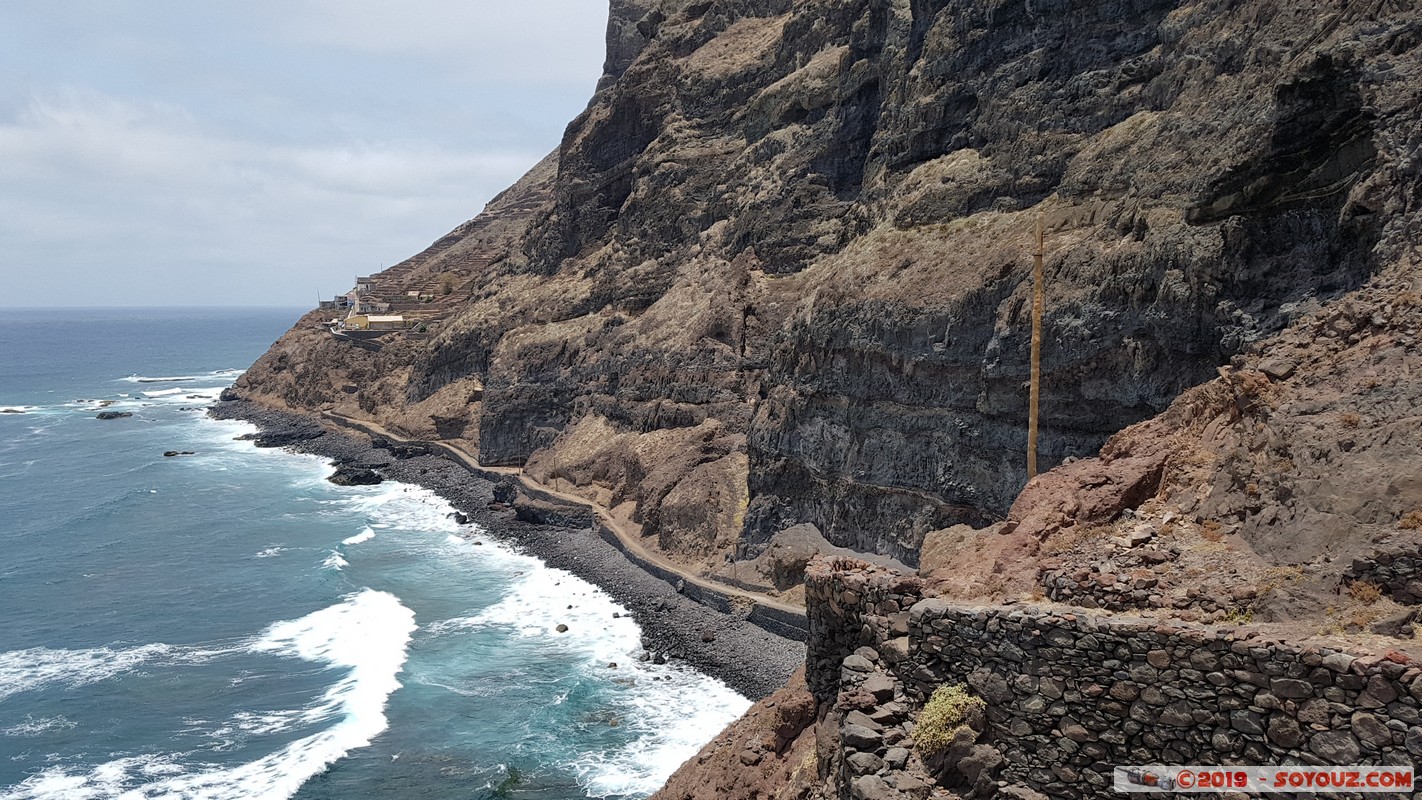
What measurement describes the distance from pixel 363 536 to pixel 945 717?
5650 centimetres

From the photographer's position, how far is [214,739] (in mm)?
33312

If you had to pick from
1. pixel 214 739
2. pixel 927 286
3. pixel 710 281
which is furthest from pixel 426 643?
pixel 710 281

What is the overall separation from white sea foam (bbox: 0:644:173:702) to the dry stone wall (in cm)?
3761

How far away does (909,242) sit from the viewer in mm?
43469

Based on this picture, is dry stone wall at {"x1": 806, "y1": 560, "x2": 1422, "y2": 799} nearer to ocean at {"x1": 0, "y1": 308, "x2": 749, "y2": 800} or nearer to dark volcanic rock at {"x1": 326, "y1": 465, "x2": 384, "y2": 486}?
ocean at {"x1": 0, "y1": 308, "x2": 749, "y2": 800}

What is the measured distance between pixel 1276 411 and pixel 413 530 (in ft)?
189

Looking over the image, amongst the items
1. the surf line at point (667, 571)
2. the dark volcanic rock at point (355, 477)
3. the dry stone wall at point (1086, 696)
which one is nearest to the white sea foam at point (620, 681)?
the surf line at point (667, 571)

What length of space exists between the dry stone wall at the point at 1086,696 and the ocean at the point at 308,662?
20.1 metres

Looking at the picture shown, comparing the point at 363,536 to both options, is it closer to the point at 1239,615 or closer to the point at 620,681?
the point at 620,681

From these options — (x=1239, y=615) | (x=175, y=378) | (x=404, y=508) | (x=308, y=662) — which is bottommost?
(x=308, y=662)

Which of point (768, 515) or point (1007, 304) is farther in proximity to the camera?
point (768, 515)

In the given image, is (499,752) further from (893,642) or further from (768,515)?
(893,642)

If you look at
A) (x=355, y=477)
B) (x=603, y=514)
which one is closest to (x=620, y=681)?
(x=603, y=514)

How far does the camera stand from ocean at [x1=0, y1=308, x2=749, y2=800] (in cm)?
3155
